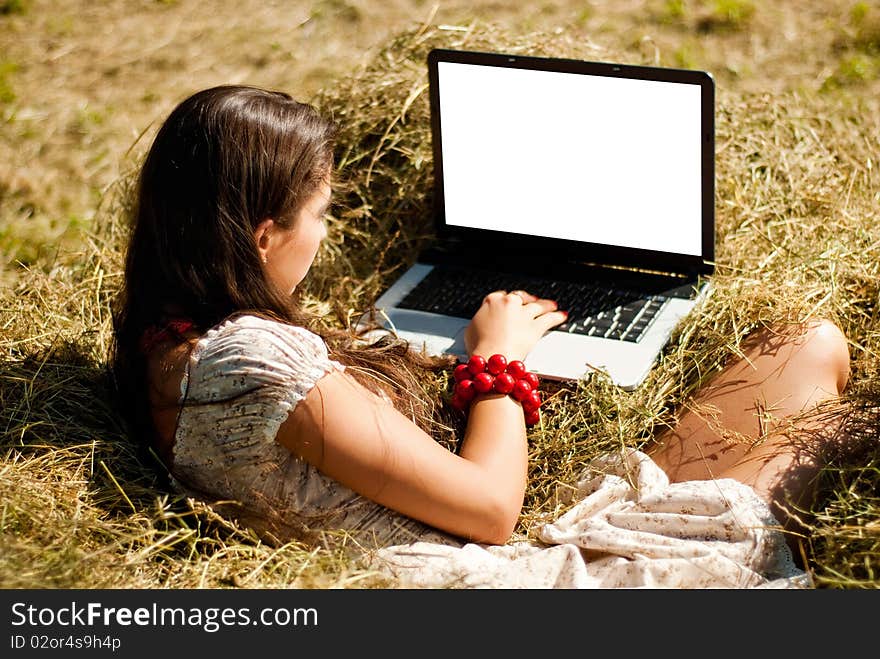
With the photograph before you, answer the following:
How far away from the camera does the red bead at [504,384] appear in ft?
7.86

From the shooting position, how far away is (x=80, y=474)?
2.41 metres

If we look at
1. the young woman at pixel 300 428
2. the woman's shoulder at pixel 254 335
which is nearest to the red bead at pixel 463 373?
the young woman at pixel 300 428

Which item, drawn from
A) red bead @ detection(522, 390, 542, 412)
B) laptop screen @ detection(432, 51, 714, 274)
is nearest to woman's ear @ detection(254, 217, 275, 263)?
red bead @ detection(522, 390, 542, 412)

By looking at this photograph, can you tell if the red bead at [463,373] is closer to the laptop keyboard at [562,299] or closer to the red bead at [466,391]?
the red bead at [466,391]

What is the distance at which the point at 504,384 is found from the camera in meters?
2.40

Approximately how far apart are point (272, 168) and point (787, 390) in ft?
4.42

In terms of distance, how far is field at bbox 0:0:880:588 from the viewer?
87.9 inches

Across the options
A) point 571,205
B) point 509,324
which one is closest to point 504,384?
point 509,324

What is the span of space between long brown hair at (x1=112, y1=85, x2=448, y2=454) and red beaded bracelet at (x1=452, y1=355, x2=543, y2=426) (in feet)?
1.40

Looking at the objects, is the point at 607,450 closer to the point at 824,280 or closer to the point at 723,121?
the point at 824,280

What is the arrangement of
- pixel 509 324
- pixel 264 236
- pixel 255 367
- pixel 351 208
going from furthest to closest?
pixel 351 208 → pixel 509 324 → pixel 264 236 → pixel 255 367

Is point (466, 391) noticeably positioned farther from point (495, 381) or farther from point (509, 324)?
point (509, 324)

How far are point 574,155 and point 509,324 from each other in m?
0.59

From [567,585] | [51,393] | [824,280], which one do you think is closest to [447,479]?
[567,585]
